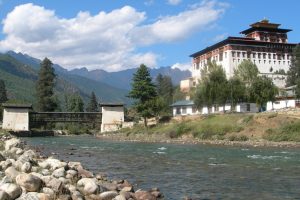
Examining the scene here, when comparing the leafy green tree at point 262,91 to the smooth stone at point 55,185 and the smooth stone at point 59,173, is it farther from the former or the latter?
the smooth stone at point 55,185

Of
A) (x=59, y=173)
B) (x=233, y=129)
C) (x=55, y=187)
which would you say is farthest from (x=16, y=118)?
(x=55, y=187)

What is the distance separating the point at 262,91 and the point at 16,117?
50.8 meters

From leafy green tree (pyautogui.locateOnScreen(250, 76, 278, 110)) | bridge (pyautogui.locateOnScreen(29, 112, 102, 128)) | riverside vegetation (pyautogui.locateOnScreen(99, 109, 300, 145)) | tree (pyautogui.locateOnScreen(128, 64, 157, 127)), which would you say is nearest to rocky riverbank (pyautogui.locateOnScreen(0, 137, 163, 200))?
riverside vegetation (pyautogui.locateOnScreen(99, 109, 300, 145))

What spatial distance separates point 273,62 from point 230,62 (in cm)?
1343

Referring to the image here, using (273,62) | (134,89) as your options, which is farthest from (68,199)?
(273,62)

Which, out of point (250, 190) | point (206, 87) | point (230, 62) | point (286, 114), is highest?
point (230, 62)

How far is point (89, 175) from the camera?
1934 cm

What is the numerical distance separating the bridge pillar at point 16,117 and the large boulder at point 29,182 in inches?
3205

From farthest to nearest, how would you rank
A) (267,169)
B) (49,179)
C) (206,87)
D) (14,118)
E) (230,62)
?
(230,62) < (14,118) < (206,87) < (267,169) < (49,179)

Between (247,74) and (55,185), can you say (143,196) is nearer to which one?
(55,185)

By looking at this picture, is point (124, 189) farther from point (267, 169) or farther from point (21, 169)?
point (267, 169)

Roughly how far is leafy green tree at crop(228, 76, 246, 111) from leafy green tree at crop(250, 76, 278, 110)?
1.61 m

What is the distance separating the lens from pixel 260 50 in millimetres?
112250

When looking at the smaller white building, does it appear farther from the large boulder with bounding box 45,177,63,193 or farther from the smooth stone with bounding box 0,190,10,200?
the smooth stone with bounding box 0,190,10,200
